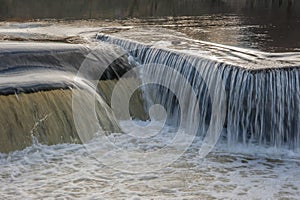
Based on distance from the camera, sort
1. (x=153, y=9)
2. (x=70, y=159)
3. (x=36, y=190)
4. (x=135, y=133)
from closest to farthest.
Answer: (x=36, y=190)
(x=70, y=159)
(x=135, y=133)
(x=153, y=9)

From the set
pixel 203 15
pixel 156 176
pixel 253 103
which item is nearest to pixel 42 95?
pixel 156 176

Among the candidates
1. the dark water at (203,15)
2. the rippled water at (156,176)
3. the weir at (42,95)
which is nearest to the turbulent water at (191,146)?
the rippled water at (156,176)

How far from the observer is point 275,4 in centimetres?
2183

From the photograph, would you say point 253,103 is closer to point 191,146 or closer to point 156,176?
point 191,146

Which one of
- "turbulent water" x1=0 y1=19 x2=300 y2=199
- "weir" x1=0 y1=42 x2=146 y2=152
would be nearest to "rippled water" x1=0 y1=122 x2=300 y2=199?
"turbulent water" x1=0 y1=19 x2=300 y2=199

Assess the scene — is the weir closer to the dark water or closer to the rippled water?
the rippled water

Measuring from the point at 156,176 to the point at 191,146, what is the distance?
4.30ft

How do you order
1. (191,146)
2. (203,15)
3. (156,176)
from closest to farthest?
1. (156,176)
2. (191,146)
3. (203,15)

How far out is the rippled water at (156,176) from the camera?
6699 millimetres

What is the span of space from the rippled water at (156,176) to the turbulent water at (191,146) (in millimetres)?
13

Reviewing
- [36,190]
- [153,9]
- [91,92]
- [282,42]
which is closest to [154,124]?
[91,92]

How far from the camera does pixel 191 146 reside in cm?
838

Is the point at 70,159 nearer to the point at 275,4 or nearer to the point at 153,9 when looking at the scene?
the point at 153,9

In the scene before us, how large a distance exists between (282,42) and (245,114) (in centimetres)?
386
